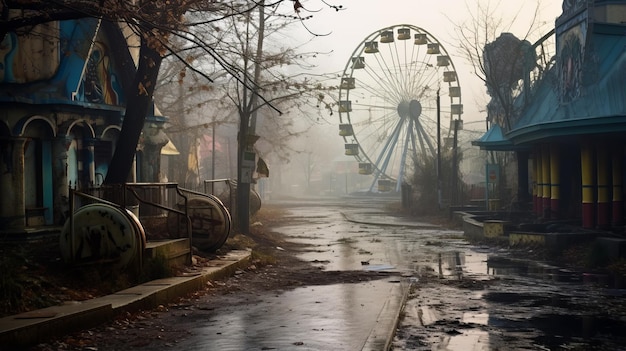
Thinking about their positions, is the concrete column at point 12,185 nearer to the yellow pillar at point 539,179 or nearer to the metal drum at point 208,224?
the metal drum at point 208,224

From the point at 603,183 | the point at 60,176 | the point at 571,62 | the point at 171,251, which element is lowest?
the point at 171,251

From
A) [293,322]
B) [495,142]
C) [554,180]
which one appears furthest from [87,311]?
[495,142]

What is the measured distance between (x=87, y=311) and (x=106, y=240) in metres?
3.20

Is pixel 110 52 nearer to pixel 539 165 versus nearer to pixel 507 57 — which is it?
pixel 539 165

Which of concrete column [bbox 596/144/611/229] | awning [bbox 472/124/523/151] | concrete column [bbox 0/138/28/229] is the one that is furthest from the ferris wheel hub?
concrete column [bbox 0/138/28/229]

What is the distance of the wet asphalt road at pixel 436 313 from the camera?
30.7ft

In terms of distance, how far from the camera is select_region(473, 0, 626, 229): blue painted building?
22359 millimetres

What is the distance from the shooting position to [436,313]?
11633mm

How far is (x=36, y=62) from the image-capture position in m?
17.8

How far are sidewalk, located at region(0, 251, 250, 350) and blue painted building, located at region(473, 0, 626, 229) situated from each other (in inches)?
469

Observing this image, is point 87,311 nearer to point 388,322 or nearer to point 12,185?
point 388,322

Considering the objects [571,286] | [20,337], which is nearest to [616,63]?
[571,286]

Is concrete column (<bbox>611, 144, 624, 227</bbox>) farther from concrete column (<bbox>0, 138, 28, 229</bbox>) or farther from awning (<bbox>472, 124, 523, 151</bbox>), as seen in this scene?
concrete column (<bbox>0, 138, 28, 229</bbox>)

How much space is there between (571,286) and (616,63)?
1170 centimetres
